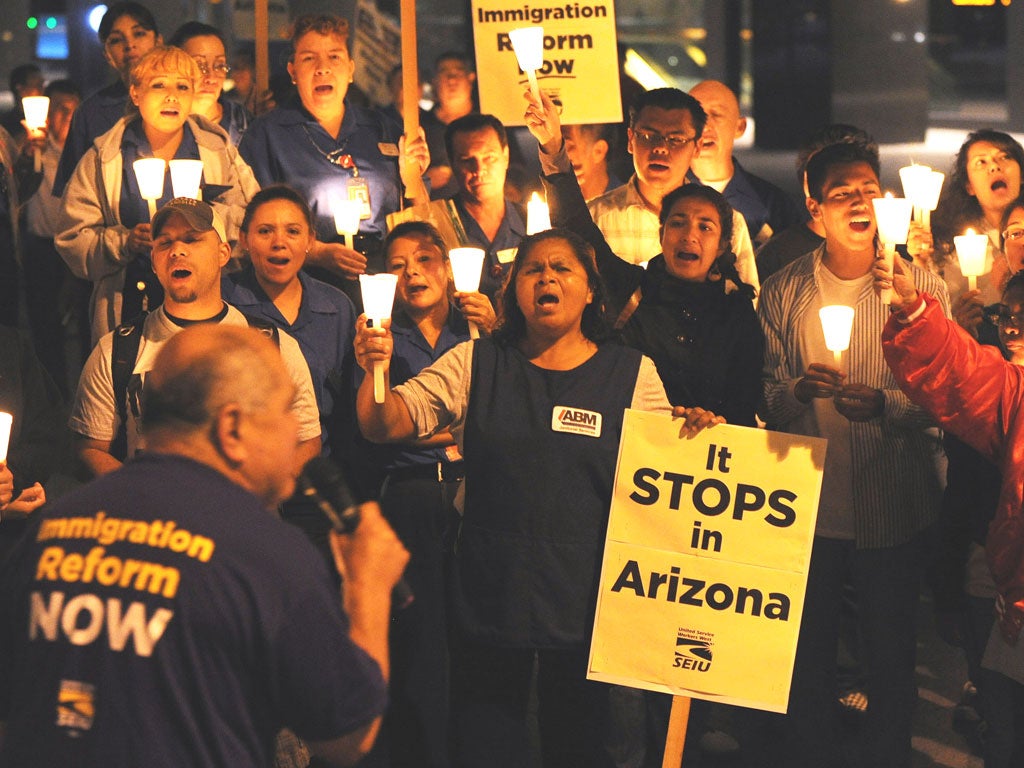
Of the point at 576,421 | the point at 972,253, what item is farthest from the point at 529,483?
the point at 972,253

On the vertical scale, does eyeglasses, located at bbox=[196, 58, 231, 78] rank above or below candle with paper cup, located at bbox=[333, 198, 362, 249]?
above

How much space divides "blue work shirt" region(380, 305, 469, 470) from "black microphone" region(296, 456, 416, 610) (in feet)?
7.82

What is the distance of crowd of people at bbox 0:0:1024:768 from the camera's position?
9.98 feet

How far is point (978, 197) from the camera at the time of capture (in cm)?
715

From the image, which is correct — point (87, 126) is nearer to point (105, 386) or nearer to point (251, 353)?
point (105, 386)

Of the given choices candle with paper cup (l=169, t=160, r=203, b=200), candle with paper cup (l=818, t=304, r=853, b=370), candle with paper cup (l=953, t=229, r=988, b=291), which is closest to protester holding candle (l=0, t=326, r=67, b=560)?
candle with paper cup (l=169, t=160, r=203, b=200)

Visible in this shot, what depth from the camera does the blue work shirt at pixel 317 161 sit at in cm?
745

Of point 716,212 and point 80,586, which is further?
point 716,212

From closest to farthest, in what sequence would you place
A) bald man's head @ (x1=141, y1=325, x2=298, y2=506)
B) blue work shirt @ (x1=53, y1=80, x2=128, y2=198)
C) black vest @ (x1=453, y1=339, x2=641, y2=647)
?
bald man's head @ (x1=141, y1=325, x2=298, y2=506), black vest @ (x1=453, y1=339, x2=641, y2=647), blue work shirt @ (x1=53, y1=80, x2=128, y2=198)

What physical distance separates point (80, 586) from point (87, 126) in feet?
16.3

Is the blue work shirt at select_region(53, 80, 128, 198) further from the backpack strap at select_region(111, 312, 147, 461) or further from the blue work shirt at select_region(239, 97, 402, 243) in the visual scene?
the backpack strap at select_region(111, 312, 147, 461)

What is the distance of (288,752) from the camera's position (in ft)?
18.5

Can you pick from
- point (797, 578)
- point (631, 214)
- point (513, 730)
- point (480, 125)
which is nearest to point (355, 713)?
point (513, 730)

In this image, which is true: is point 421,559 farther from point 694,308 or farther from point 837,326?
point 837,326
